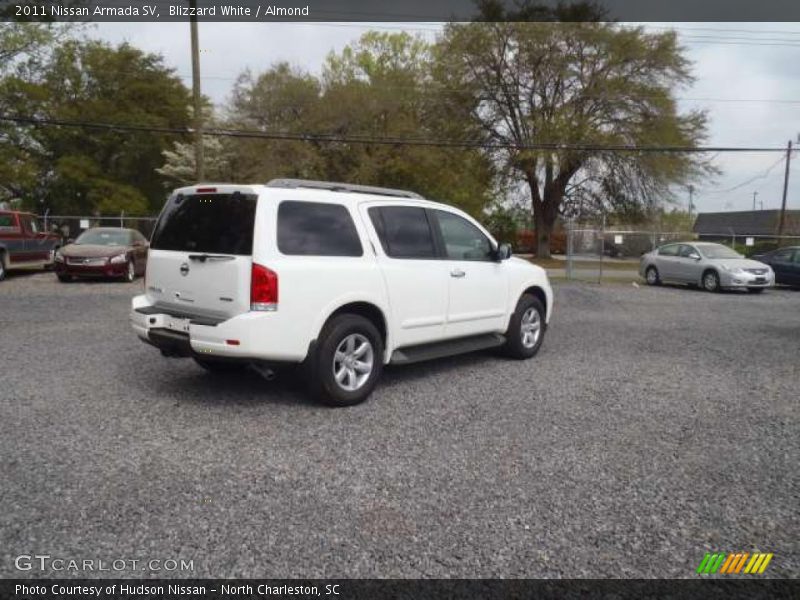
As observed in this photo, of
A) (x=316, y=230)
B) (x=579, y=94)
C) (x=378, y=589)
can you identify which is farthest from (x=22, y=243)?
(x=579, y=94)

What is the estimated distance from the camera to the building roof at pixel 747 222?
193 feet

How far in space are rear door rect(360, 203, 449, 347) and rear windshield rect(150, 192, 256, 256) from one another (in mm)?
1171

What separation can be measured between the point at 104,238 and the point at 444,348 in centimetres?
1361

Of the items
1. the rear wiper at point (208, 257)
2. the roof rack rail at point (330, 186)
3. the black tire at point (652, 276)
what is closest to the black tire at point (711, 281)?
the black tire at point (652, 276)

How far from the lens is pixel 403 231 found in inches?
243

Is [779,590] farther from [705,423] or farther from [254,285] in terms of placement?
[254,285]

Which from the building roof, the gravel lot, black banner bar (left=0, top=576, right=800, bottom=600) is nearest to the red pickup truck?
the gravel lot

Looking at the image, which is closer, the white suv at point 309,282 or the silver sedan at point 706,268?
the white suv at point 309,282

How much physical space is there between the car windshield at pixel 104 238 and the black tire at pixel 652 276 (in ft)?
51.8

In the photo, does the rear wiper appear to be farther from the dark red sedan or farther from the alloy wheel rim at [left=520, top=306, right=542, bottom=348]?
the dark red sedan

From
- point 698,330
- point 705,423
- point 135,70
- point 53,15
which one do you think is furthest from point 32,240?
point 135,70

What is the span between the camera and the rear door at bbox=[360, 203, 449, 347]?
5859 mm

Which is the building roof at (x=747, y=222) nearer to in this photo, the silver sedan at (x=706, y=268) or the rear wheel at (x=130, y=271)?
the silver sedan at (x=706, y=268)

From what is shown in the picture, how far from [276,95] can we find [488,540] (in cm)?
3401
